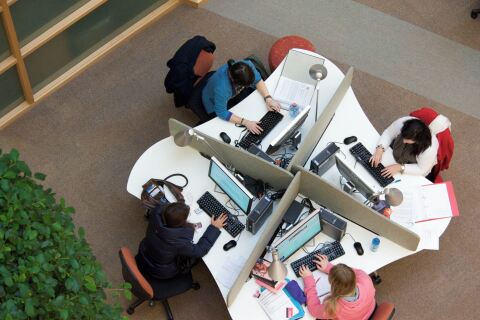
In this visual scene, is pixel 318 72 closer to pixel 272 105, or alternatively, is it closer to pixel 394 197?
pixel 272 105

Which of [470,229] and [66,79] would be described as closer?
[470,229]

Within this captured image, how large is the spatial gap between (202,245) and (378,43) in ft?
9.75

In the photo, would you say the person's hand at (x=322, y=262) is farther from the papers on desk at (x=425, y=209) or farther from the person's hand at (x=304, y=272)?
the papers on desk at (x=425, y=209)

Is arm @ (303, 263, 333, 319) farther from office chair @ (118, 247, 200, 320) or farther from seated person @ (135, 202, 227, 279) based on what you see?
office chair @ (118, 247, 200, 320)

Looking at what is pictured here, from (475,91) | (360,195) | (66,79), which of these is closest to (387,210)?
(360,195)

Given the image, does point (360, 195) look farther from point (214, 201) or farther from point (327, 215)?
point (214, 201)

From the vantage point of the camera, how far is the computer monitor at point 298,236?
15.5 feet

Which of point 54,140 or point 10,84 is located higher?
point 10,84

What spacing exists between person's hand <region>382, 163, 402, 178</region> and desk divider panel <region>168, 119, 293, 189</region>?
0.75 metres

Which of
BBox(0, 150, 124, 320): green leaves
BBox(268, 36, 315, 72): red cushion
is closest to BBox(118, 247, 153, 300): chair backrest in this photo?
BBox(0, 150, 124, 320): green leaves

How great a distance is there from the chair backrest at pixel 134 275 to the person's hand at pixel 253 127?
4.30ft

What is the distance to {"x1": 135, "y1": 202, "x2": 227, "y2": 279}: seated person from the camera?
15.6 ft

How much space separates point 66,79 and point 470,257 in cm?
370

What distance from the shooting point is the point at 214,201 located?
5141 mm
